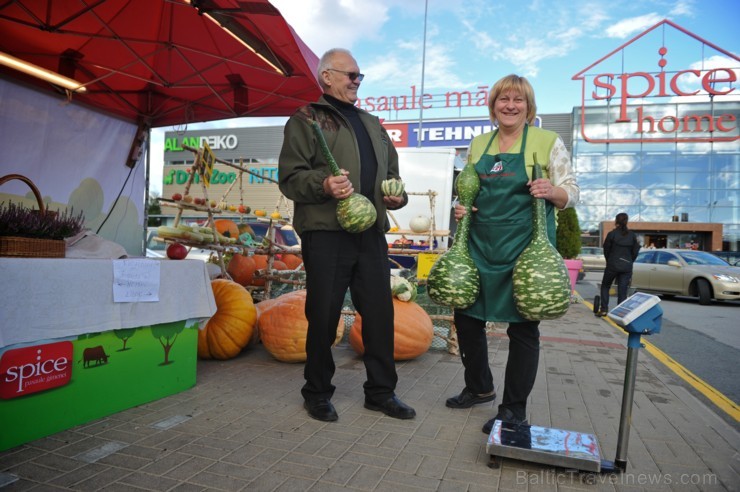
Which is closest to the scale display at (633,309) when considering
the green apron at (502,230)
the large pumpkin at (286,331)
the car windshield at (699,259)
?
the green apron at (502,230)

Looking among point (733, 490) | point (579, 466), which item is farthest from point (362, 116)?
point (733, 490)

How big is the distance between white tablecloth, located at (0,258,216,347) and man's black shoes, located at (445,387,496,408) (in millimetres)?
2002

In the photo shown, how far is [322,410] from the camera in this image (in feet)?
10.1

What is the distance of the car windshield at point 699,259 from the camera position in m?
12.8

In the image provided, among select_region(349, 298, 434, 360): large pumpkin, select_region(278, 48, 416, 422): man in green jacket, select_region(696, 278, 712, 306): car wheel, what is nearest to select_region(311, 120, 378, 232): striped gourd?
select_region(278, 48, 416, 422): man in green jacket

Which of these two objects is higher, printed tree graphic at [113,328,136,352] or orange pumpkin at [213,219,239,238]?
orange pumpkin at [213,219,239,238]

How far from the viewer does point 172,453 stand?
8.17ft

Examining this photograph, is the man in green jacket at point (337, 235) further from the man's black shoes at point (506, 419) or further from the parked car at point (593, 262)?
the parked car at point (593, 262)

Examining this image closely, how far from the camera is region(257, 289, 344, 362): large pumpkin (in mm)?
→ 4375

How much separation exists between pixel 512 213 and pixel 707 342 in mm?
5776

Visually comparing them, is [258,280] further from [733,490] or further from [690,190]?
[690,190]

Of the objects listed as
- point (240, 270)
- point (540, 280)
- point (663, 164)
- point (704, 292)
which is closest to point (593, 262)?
point (663, 164)

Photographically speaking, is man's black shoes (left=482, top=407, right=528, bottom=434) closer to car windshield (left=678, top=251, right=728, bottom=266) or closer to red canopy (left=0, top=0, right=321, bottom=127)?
red canopy (left=0, top=0, right=321, bottom=127)

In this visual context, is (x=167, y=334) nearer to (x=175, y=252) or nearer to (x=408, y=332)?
(x=175, y=252)
